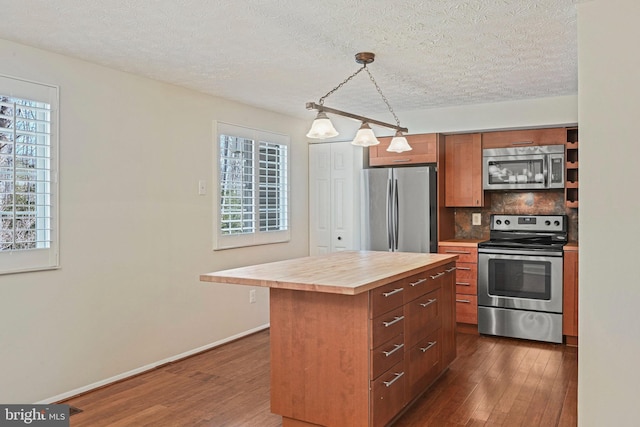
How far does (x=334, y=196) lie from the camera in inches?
220

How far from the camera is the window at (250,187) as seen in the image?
4.48 metres

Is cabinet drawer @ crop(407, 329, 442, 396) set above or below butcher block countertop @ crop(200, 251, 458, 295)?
below

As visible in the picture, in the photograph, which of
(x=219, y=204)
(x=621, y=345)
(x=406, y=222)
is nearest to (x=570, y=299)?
(x=406, y=222)

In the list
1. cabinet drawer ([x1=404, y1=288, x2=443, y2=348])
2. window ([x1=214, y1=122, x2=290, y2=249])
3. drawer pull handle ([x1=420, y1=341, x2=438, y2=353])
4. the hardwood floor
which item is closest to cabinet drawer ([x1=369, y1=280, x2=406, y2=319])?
cabinet drawer ([x1=404, y1=288, x2=443, y2=348])

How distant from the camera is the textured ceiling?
2.44 meters

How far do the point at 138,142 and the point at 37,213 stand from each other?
3.03 ft

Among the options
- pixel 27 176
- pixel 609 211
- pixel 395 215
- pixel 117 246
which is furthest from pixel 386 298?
pixel 395 215

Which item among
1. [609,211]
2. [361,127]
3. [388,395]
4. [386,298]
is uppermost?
[361,127]

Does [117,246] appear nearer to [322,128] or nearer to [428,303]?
[322,128]

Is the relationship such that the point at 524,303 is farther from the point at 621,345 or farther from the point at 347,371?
the point at 347,371

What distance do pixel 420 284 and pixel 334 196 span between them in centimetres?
263

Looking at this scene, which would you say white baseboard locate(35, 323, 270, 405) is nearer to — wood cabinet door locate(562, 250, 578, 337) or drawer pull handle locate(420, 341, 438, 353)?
drawer pull handle locate(420, 341, 438, 353)

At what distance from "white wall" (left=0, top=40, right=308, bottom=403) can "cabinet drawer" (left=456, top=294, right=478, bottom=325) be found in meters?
2.24

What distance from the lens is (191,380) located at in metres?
3.54
